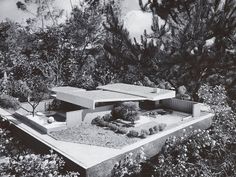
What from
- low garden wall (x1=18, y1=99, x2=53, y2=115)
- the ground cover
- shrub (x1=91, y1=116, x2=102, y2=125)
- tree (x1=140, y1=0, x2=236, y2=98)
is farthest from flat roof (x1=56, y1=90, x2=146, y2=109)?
tree (x1=140, y1=0, x2=236, y2=98)

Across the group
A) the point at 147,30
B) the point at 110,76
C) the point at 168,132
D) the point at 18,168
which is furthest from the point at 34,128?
the point at 147,30

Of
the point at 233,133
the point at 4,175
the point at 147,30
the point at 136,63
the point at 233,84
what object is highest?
the point at 147,30

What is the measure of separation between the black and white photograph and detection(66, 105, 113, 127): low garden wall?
6 cm

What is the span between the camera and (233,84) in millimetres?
20984

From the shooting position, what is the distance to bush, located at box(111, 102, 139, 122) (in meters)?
15.8

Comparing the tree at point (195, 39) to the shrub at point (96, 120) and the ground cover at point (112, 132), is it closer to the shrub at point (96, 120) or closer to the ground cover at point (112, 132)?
the ground cover at point (112, 132)

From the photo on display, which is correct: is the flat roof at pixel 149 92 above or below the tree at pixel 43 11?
below

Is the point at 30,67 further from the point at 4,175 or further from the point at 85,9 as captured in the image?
the point at 4,175

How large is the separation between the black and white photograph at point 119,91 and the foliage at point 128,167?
0.04 m

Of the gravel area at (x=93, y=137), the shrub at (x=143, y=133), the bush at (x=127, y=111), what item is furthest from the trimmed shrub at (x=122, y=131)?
the bush at (x=127, y=111)

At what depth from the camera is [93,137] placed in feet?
43.9

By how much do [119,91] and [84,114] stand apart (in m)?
4.38

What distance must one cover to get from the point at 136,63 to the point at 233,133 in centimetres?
1462

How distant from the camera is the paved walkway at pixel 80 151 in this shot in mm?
10609
